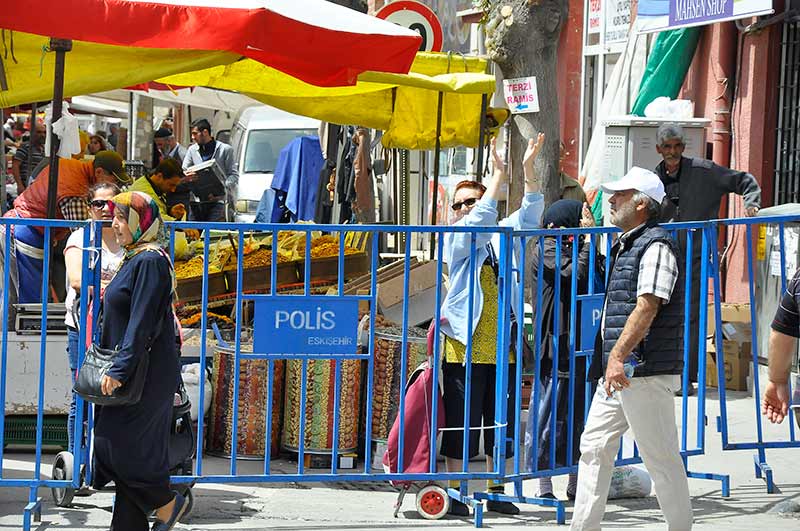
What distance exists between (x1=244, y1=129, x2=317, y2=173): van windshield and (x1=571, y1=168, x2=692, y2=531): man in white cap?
15.2 meters

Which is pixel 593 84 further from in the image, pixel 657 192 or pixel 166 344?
pixel 166 344

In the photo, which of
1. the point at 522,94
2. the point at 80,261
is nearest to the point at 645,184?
the point at 80,261

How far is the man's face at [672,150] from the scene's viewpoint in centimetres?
1030

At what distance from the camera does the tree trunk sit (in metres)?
11.3

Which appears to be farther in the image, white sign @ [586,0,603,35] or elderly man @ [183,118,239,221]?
elderly man @ [183,118,239,221]

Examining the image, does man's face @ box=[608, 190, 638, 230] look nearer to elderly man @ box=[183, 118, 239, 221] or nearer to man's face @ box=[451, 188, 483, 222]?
man's face @ box=[451, 188, 483, 222]

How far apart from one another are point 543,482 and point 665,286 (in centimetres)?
194

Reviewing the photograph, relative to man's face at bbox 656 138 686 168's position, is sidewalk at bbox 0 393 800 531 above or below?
below

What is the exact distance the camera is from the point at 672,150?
10.3 meters

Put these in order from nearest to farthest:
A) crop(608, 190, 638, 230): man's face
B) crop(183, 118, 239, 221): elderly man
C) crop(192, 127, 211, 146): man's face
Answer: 1. crop(608, 190, 638, 230): man's face
2. crop(183, 118, 239, 221): elderly man
3. crop(192, 127, 211, 146): man's face

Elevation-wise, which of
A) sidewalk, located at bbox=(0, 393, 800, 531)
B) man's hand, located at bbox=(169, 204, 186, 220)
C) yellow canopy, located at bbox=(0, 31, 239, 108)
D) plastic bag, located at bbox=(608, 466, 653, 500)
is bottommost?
sidewalk, located at bbox=(0, 393, 800, 531)

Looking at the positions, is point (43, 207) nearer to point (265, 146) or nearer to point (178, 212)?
point (178, 212)

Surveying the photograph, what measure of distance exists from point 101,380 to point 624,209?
103 inches

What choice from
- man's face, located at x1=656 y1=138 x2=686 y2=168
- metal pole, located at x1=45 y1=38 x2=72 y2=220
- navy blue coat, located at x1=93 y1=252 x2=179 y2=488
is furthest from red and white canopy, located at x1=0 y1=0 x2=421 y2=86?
man's face, located at x1=656 y1=138 x2=686 y2=168
